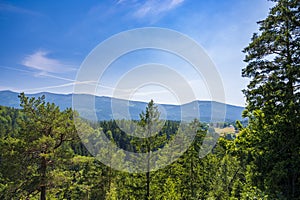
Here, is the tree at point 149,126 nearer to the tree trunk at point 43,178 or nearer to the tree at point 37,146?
the tree at point 37,146

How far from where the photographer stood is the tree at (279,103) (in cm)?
949

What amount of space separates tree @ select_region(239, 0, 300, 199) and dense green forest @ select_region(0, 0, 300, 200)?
0.12ft

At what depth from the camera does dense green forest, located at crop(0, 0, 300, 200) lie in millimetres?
9789

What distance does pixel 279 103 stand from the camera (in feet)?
32.6

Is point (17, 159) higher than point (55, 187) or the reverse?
higher

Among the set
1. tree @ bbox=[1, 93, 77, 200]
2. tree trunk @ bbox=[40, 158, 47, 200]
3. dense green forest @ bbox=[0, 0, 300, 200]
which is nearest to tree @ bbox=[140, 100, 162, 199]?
dense green forest @ bbox=[0, 0, 300, 200]

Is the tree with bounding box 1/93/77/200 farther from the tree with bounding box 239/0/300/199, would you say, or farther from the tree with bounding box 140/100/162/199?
the tree with bounding box 239/0/300/199

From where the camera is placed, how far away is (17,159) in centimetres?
1391

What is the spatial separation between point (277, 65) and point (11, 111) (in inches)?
4825

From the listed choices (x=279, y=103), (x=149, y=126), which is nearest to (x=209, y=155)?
(x=149, y=126)

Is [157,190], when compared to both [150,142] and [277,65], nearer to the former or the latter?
[150,142]

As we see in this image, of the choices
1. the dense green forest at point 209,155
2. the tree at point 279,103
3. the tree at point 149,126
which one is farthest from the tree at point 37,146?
the tree at point 279,103

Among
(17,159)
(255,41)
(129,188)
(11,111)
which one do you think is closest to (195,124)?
(129,188)

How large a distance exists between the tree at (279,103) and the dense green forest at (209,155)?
0.04 meters
